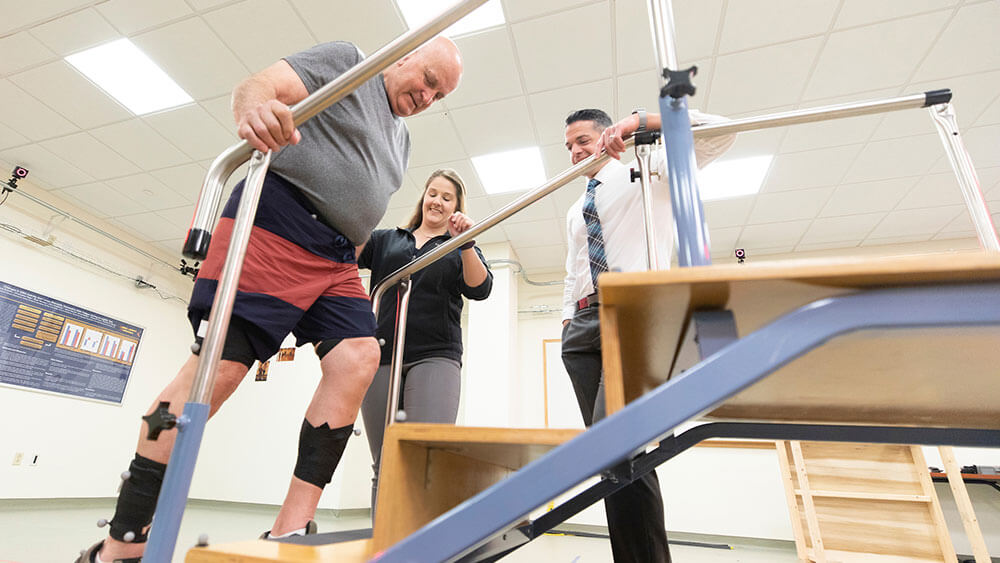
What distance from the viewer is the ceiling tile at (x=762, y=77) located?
8.96 feet

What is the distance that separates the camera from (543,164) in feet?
Answer: 12.5

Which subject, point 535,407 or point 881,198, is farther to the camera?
point 535,407

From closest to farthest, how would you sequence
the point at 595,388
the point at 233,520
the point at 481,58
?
the point at 595,388 → the point at 481,58 → the point at 233,520

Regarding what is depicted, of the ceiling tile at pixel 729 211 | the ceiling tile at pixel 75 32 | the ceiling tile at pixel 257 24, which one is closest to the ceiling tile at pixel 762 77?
the ceiling tile at pixel 729 211

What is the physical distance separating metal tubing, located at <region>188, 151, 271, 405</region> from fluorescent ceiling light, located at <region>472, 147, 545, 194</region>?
3090 millimetres

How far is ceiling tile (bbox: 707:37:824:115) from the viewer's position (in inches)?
108

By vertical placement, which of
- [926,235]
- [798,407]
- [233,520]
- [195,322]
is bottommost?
[233,520]

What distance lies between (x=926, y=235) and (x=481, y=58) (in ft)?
15.8

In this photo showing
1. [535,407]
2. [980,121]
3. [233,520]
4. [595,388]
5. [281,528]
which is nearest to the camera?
[281,528]

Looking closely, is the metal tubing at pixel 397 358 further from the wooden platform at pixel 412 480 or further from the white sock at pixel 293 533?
the wooden platform at pixel 412 480

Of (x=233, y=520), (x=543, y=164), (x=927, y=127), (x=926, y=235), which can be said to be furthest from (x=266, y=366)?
(x=926, y=235)

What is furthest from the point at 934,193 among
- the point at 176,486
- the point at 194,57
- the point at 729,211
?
the point at 194,57

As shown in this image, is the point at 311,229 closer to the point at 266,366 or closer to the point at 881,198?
the point at 881,198

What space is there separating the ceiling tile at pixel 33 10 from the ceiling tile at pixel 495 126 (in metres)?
2.19
